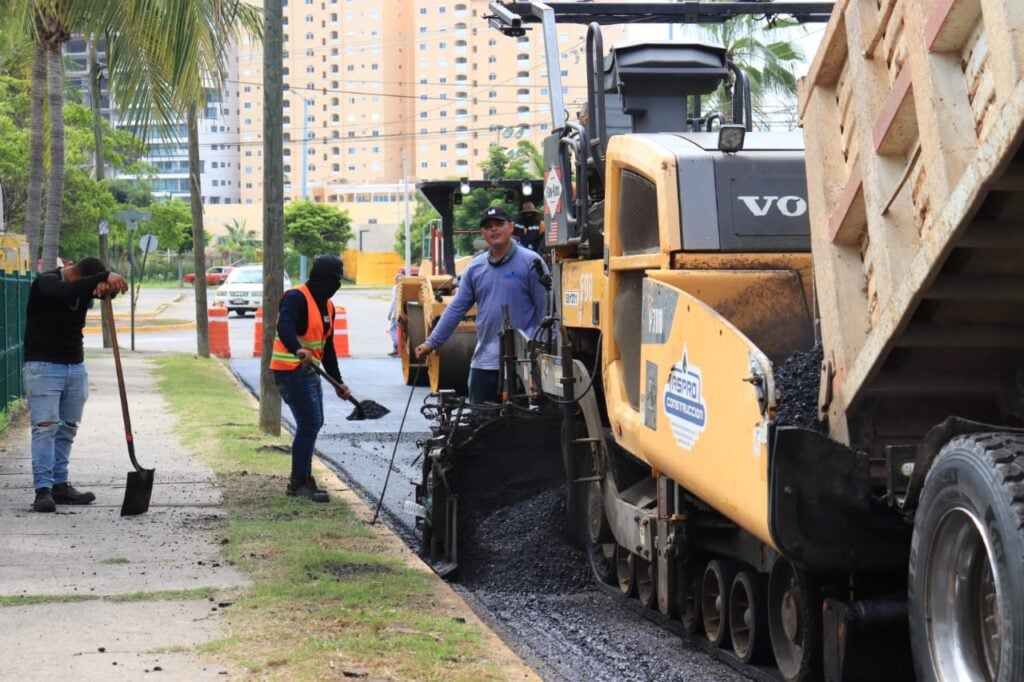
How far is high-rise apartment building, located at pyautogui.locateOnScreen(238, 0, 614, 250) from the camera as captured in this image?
13225 cm

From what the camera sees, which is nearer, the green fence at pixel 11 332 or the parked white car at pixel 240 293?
the green fence at pixel 11 332

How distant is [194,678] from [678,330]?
2.36 m

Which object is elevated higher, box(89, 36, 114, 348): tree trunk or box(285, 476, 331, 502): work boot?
box(89, 36, 114, 348): tree trunk

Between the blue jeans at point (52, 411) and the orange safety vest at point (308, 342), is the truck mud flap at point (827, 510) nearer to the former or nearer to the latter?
the orange safety vest at point (308, 342)

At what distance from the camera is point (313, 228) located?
87688 millimetres

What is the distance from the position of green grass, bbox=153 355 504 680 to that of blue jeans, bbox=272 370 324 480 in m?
0.38

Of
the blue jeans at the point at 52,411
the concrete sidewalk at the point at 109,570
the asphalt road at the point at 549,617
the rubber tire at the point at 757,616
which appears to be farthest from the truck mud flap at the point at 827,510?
the blue jeans at the point at 52,411

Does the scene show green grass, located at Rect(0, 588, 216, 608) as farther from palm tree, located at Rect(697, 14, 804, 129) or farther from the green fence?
palm tree, located at Rect(697, 14, 804, 129)

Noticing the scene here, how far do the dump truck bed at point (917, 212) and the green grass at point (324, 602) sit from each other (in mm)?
1980

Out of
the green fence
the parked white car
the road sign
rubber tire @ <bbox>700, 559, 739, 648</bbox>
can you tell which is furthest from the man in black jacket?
the parked white car

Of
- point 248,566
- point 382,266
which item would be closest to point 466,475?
point 248,566

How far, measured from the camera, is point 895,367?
505 cm

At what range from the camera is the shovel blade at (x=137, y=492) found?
1002 centimetres

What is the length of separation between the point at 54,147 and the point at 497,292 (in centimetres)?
991
